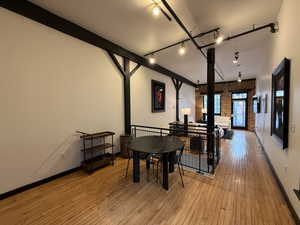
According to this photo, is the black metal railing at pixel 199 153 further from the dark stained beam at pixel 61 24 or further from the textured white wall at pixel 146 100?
the dark stained beam at pixel 61 24

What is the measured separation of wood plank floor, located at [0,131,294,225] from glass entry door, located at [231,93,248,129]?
6851mm

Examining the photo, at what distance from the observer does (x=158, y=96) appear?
5719mm

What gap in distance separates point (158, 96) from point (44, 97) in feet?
13.2

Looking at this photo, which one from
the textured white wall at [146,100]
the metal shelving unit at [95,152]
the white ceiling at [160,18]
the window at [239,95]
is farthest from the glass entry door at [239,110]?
the metal shelving unit at [95,152]

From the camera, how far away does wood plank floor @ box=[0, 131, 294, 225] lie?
1703mm

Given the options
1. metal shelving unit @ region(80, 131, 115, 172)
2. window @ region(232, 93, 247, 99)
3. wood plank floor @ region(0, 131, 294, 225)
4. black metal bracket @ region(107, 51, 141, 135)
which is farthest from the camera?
window @ region(232, 93, 247, 99)

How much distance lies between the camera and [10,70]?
211cm

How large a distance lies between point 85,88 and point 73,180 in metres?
1.96

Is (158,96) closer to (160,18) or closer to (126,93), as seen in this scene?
(126,93)

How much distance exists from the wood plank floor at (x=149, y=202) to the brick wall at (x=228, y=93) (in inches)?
266

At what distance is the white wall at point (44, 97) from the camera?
6.89 feet

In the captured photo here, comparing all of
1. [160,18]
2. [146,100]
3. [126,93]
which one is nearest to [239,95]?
[146,100]

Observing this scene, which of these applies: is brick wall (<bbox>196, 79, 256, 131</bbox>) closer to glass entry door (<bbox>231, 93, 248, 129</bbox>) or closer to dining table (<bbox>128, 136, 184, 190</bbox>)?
glass entry door (<bbox>231, 93, 248, 129</bbox>)

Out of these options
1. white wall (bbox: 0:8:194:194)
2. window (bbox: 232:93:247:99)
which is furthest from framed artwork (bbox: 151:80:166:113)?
window (bbox: 232:93:247:99)
